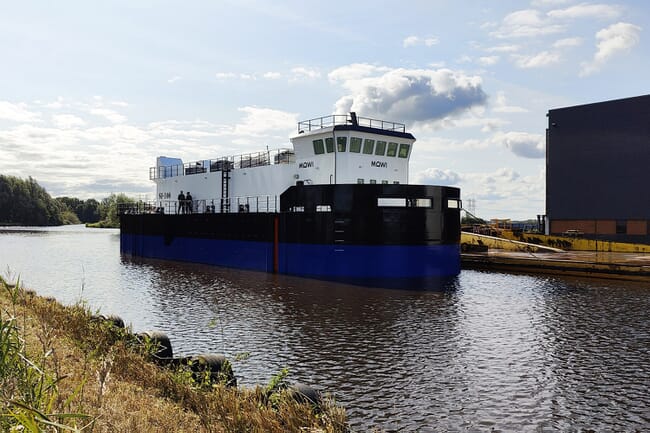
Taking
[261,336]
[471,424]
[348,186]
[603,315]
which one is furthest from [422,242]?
[471,424]

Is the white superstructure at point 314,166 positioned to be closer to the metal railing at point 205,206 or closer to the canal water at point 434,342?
the metal railing at point 205,206

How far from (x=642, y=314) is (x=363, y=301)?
8526mm

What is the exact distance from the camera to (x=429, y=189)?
2320 cm

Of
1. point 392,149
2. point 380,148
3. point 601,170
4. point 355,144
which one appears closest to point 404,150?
point 392,149

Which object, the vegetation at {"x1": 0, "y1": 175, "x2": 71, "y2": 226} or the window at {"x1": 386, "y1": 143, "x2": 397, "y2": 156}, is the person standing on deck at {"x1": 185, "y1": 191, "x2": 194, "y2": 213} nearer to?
the window at {"x1": 386, "y1": 143, "x2": 397, "y2": 156}

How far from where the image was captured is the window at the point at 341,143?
2602cm

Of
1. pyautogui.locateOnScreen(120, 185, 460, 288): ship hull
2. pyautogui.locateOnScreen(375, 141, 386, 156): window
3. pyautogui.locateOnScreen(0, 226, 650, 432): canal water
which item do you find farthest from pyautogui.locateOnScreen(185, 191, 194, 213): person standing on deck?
pyautogui.locateOnScreen(375, 141, 386, 156): window

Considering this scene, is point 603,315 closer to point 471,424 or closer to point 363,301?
point 363,301

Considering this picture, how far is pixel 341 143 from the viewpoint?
85.6 feet

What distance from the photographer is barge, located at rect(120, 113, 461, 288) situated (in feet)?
74.7

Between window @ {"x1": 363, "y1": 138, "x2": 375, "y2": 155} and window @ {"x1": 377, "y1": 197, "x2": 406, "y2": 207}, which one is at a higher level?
window @ {"x1": 363, "y1": 138, "x2": 375, "y2": 155}

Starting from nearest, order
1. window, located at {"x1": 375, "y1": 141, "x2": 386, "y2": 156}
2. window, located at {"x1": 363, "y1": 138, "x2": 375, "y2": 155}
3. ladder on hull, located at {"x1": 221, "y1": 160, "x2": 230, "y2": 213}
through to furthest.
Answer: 1. window, located at {"x1": 363, "y1": 138, "x2": 375, "y2": 155}
2. window, located at {"x1": 375, "y1": 141, "x2": 386, "y2": 156}
3. ladder on hull, located at {"x1": 221, "y1": 160, "x2": 230, "y2": 213}

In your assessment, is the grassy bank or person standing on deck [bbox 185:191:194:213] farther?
person standing on deck [bbox 185:191:194:213]

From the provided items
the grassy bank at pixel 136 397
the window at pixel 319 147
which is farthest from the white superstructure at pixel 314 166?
the grassy bank at pixel 136 397
